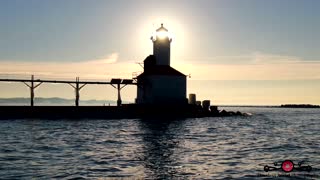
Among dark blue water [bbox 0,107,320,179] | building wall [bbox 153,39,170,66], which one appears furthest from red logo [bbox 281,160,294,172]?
building wall [bbox 153,39,170,66]

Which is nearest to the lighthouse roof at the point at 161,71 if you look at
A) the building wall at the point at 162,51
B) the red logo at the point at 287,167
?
the building wall at the point at 162,51

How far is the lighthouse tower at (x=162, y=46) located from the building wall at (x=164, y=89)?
23.3ft

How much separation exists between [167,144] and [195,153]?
5940 millimetres

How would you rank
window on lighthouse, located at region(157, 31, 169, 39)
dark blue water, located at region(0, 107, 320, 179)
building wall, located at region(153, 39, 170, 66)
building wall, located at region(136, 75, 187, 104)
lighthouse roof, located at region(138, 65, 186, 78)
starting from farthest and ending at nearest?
window on lighthouse, located at region(157, 31, 169, 39) < building wall, located at region(153, 39, 170, 66) < lighthouse roof, located at region(138, 65, 186, 78) < building wall, located at region(136, 75, 187, 104) < dark blue water, located at region(0, 107, 320, 179)

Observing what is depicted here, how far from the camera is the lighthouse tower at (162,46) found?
8488 cm

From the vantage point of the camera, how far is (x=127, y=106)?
7719 cm

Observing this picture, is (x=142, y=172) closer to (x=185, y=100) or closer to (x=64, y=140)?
(x=64, y=140)

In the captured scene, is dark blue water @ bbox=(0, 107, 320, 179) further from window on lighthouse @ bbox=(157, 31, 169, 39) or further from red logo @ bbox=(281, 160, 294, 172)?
window on lighthouse @ bbox=(157, 31, 169, 39)

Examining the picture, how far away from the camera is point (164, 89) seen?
77375mm

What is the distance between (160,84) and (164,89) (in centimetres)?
116

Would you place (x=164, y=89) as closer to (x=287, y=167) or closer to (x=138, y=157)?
(x=138, y=157)

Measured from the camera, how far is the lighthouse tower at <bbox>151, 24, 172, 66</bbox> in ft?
278

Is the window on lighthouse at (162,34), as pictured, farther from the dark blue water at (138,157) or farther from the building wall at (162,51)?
the dark blue water at (138,157)

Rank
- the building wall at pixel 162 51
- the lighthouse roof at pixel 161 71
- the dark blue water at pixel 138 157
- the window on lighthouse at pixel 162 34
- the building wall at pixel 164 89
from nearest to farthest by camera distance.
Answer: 1. the dark blue water at pixel 138 157
2. the building wall at pixel 164 89
3. the lighthouse roof at pixel 161 71
4. the building wall at pixel 162 51
5. the window on lighthouse at pixel 162 34
